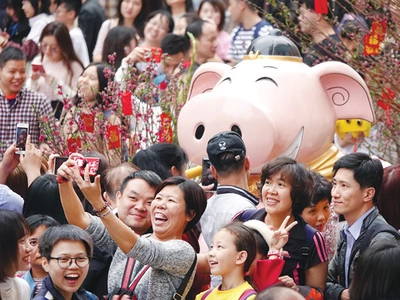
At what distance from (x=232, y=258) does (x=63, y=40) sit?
535 centimetres

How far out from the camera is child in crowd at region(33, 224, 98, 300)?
5.03m

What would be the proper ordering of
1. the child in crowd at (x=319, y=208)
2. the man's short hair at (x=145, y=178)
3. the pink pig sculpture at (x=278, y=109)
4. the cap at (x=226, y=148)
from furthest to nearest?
the pink pig sculpture at (x=278, y=109) < the child in crowd at (x=319, y=208) < the cap at (x=226, y=148) < the man's short hair at (x=145, y=178)

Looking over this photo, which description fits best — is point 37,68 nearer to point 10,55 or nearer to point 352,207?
point 10,55

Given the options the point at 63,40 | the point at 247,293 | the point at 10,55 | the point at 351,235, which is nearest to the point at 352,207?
the point at 351,235

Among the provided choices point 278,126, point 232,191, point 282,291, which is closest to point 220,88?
point 278,126

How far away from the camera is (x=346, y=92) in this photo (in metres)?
6.89

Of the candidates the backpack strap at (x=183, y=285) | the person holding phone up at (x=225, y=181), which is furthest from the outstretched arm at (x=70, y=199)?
the person holding phone up at (x=225, y=181)

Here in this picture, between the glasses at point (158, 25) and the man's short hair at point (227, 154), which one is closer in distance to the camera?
the man's short hair at point (227, 154)

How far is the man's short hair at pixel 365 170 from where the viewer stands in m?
5.49

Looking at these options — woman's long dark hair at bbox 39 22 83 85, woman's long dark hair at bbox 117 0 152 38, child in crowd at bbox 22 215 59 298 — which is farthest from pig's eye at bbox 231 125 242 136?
woman's long dark hair at bbox 117 0 152 38

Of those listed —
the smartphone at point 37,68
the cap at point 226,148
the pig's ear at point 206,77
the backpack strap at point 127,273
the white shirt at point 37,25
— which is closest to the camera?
the backpack strap at point 127,273

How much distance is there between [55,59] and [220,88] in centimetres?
352

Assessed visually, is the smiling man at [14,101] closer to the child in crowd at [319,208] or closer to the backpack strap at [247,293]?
the child in crowd at [319,208]

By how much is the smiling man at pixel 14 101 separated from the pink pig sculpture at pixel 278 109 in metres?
2.03
